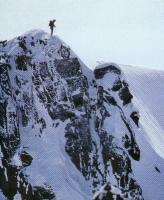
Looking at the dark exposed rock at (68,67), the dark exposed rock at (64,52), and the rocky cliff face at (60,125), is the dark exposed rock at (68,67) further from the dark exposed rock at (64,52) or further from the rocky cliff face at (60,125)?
the dark exposed rock at (64,52)

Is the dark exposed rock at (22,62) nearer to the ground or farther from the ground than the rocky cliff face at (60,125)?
farther from the ground

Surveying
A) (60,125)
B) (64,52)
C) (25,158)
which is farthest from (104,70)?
(25,158)

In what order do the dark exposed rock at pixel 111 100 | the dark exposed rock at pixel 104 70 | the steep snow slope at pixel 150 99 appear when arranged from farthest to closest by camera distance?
the steep snow slope at pixel 150 99 < the dark exposed rock at pixel 104 70 < the dark exposed rock at pixel 111 100

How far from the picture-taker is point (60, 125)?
120 ft

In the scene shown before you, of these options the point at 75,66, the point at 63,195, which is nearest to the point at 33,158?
the point at 63,195

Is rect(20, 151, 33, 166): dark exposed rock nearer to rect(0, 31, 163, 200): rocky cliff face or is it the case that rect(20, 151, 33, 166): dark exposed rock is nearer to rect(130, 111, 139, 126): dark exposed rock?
rect(0, 31, 163, 200): rocky cliff face

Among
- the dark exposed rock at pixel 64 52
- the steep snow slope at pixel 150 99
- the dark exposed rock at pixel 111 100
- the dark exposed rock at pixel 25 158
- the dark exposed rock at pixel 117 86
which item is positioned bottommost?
the dark exposed rock at pixel 25 158

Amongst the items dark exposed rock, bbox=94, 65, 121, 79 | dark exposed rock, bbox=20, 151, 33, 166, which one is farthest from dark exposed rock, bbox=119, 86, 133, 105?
dark exposed rock, bbox=20, 151, 33, 166

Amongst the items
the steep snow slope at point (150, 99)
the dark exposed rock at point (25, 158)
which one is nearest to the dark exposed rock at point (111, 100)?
the steep snow slope at point (150, 99)

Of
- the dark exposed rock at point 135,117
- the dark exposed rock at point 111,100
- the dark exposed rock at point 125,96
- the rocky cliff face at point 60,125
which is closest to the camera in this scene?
the rocky cliff face at point 60,125

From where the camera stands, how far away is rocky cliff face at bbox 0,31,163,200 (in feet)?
112

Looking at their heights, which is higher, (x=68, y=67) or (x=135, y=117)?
(x=68, y=67)

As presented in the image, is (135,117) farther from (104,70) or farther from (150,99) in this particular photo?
(150,99)

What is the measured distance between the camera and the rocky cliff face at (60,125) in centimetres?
3409
